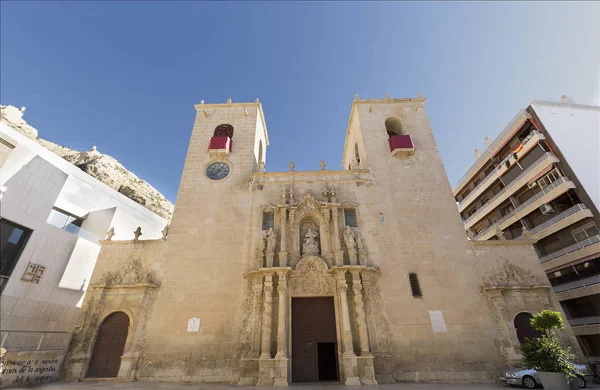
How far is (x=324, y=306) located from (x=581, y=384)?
1206 centimetres

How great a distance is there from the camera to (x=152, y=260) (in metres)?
17.1

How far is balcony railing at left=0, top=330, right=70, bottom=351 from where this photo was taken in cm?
1428

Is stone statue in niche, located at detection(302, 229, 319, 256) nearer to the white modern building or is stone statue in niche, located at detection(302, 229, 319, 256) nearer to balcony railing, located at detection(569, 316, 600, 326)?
the white modern building

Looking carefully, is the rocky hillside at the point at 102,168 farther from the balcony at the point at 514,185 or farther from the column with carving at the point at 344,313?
the balcony at the point at 514,185

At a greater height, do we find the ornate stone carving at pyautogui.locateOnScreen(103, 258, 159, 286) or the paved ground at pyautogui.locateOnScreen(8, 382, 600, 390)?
the ornate stone carving at pyautogui.locateOnScreen(103, 258, 159, 286)

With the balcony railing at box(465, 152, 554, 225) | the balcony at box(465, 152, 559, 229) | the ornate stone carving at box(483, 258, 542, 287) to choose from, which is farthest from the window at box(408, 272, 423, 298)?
the balcony railing at box(465, 152, 554, 225)

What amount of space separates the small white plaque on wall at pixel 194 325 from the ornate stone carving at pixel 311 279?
5.27 meters

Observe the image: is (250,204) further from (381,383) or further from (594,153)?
(594,153)

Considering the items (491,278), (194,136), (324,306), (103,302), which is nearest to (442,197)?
(491,278)

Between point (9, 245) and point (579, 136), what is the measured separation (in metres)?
40.7

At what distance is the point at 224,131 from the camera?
75.0ft

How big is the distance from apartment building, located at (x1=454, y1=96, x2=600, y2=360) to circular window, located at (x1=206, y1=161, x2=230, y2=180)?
18862 millimetres

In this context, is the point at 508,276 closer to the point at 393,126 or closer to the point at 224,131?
the point at 393,126

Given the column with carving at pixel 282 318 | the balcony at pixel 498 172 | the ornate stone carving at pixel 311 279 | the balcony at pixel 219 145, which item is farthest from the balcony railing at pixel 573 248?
the balcony at pixel 219 145
